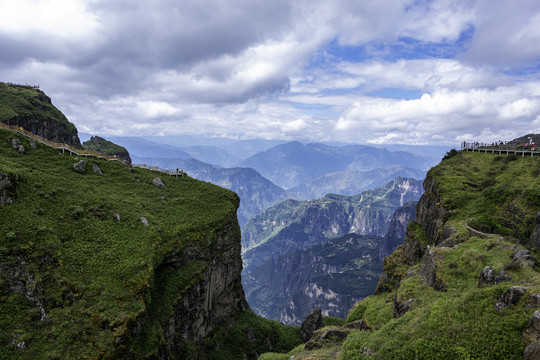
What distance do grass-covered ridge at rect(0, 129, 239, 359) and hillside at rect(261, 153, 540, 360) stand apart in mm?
21166

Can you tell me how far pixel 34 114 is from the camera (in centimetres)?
9156

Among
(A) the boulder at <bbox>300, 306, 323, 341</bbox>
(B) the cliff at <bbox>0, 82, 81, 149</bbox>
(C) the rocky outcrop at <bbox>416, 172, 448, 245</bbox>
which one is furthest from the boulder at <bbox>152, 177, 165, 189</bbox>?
(C) the rocky outcrop at <bbox>416, 172, 448, 245</bbox>

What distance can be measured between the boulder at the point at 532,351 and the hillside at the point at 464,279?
0.05m

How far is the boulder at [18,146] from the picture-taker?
156 feet

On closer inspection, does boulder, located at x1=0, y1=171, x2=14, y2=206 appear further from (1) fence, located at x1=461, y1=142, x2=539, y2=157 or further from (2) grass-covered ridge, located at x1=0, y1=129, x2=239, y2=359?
(1) fence, located at x1=461, y1=142, x2=539, y2=157

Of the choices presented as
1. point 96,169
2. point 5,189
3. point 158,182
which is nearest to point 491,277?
point 5,189

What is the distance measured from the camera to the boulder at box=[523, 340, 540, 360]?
13.8 meters

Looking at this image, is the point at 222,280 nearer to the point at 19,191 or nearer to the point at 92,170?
the point at 92,170

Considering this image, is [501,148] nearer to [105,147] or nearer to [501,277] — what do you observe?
[501,277]

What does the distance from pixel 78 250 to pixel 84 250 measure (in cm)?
64

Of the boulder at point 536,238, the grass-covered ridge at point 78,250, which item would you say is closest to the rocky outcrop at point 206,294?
the grass-covered ridge at point 78,250

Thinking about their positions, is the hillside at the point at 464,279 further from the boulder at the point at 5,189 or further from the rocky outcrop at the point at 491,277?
the boulder at the point at 5,189

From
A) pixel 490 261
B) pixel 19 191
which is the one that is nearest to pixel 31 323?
pixel 19 191

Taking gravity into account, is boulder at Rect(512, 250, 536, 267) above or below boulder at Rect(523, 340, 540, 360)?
above
